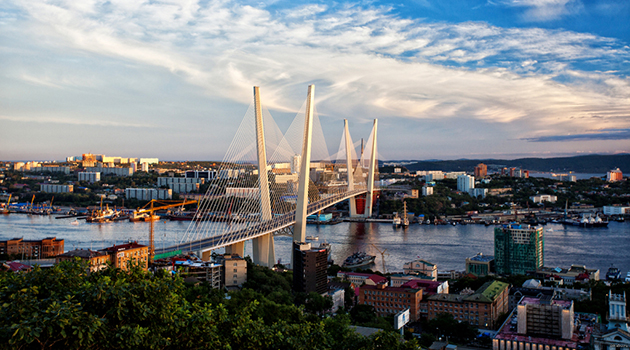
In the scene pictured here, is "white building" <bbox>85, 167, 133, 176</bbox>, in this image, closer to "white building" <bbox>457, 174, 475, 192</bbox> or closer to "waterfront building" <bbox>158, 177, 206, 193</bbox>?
"waterfront building" <bbox>158, 177, 206, 193</bbox>

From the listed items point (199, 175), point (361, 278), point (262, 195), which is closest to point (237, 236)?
point (262, 195)

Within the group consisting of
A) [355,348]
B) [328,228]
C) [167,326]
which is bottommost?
[328,228]

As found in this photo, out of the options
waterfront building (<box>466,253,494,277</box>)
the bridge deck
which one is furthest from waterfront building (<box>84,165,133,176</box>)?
waterfront building (<box>466,253,494,277</box>)

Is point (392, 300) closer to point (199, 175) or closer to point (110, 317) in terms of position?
point (110, 317)

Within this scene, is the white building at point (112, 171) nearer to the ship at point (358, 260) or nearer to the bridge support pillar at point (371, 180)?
the bridge support pillar at point (371, 180)

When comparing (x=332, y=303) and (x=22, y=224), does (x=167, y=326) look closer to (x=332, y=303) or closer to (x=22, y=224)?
(x=332, y=303)

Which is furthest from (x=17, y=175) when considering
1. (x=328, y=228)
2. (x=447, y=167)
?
(x=447, y=167)
